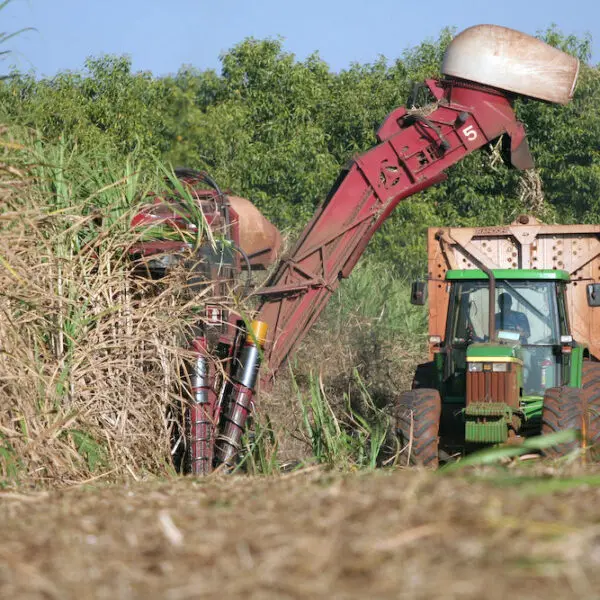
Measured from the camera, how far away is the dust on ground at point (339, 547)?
245 centimetres

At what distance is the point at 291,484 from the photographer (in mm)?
4016

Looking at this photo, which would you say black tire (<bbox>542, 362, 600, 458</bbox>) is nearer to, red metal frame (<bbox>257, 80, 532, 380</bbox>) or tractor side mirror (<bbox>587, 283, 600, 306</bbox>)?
tractor side mirror (<bbox>587, 283, 600, 306</bbox>)

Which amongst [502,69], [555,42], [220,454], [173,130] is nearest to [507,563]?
[173,130]

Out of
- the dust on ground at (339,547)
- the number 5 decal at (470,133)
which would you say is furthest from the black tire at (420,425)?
the dust on ground at (339,547)

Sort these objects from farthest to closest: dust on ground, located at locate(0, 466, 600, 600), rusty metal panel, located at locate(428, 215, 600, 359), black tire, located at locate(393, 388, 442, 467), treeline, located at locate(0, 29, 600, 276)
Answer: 1. treeline, located at locate(0, 29, 600, 276)
2. rusty metal panel, located at locate(428, 215, 600, 359)
3. black tire, located at locate(393, 388, 442, 467)
4. dust on ground, located at locate(0, 466, 600, 600)

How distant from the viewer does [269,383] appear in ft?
30.2

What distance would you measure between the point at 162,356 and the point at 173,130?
146 centimetres

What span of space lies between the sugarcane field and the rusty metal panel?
0.02m

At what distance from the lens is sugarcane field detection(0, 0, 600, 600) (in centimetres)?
263

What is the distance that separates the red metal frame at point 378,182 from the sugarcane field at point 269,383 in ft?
0.07

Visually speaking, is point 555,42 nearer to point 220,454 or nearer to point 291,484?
point 220,454

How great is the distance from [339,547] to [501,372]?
5945 millimetres

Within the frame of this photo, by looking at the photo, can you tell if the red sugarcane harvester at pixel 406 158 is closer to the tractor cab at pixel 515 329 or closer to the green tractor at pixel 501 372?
the green tractor at pixel 501 372

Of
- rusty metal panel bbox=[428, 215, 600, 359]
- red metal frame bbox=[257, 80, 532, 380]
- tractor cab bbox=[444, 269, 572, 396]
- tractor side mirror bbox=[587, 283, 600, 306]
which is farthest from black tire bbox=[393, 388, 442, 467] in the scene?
rusty metal panel bbox=[428, 215, 600, 359]
